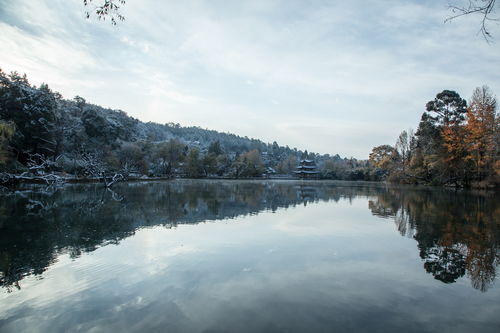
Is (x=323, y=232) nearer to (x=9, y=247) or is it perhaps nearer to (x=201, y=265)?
(x=201, y=265)

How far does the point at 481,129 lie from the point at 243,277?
111 feet

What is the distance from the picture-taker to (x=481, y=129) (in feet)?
95.4

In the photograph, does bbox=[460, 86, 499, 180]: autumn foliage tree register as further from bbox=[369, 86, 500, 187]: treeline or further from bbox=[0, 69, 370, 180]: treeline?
bbox=[0, 69, 370, 180]: treeline

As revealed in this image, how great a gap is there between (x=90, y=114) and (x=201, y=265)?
5326cm

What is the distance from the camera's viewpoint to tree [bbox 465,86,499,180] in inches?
1133

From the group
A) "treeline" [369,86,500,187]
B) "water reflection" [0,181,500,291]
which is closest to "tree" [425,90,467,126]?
"treeline" [369,86,500,187]

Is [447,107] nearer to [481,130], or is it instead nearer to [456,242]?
[481,130]

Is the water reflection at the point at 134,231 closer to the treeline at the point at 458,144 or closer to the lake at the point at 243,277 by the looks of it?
the lake at the point at 243,277

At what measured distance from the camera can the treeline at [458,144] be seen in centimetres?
2911

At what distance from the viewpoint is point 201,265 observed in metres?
5.85

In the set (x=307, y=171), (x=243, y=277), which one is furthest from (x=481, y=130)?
(x=307, y=171)

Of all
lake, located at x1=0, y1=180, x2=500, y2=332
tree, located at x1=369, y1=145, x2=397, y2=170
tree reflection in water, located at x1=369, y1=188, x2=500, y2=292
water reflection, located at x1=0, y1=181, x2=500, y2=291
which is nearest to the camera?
lake, located at x1=0, y1=180, x2=500, y2=332

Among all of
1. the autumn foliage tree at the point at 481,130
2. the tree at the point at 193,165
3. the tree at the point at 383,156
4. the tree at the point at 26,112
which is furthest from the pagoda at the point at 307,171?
the tree at the point at 26,112

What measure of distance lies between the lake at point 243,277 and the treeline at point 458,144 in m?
24.8
